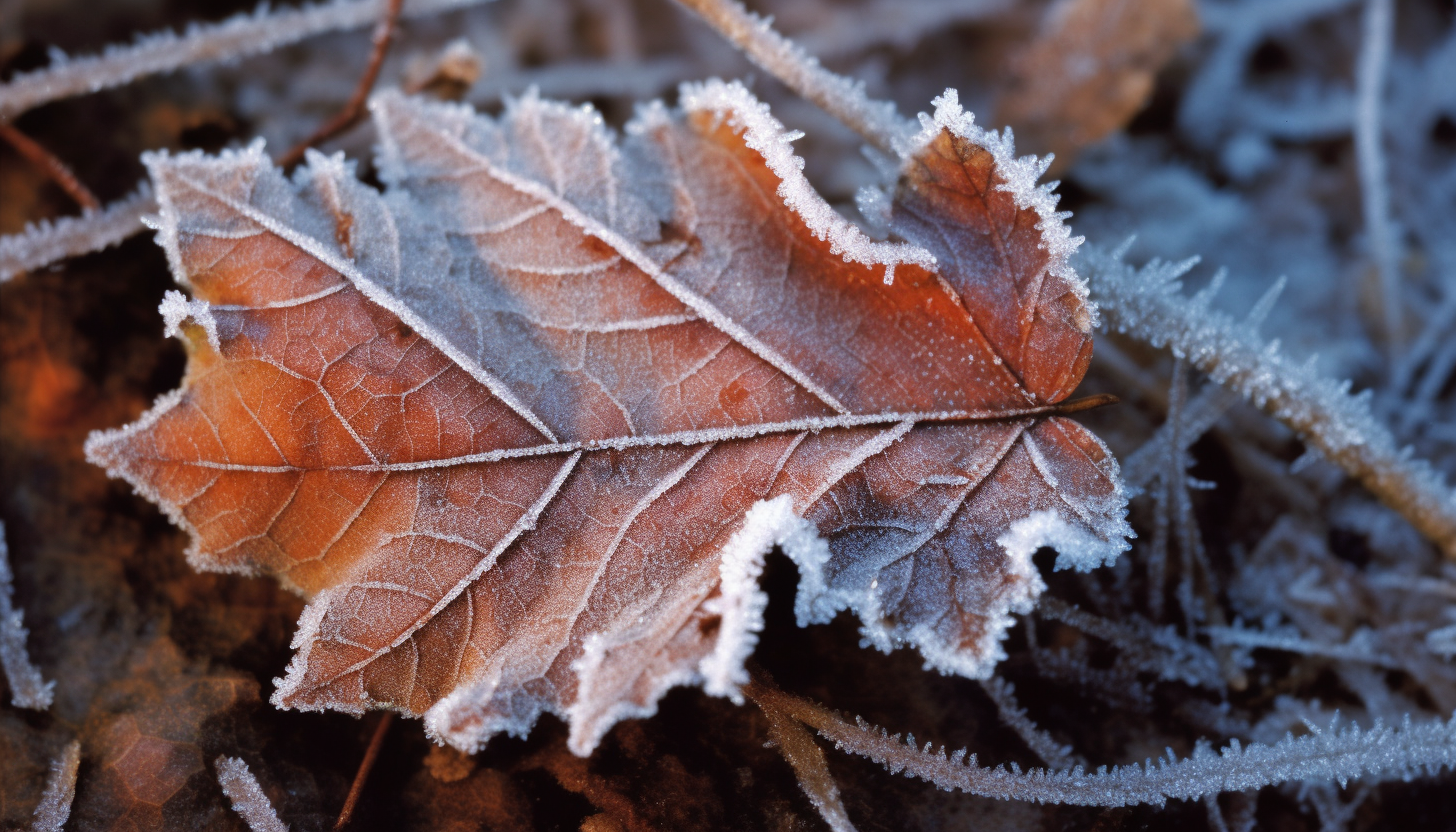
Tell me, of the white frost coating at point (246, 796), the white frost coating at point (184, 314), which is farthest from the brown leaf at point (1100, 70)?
the white frost coating at point (246, 796)

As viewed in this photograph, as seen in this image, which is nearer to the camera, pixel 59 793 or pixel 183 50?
pixel 59 793

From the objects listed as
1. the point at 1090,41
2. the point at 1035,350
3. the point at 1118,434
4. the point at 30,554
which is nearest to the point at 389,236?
the point at 30,554

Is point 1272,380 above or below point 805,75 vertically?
below

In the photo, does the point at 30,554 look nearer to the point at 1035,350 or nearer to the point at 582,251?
the point at 582,251

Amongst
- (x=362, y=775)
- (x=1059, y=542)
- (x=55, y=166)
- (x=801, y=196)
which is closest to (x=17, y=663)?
(x=362, y=775)

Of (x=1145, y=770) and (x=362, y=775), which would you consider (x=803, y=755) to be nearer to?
(x=1145, y=770)

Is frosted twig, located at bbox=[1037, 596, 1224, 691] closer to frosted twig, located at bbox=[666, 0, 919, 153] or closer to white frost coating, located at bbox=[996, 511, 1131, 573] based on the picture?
white frost coating, located at bbox=[996, 511, 1131, 573]

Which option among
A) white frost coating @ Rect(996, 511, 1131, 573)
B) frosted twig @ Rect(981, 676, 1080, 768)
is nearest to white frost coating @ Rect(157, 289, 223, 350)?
white frost coating @ Rect(996, 511, 1131, 573)
